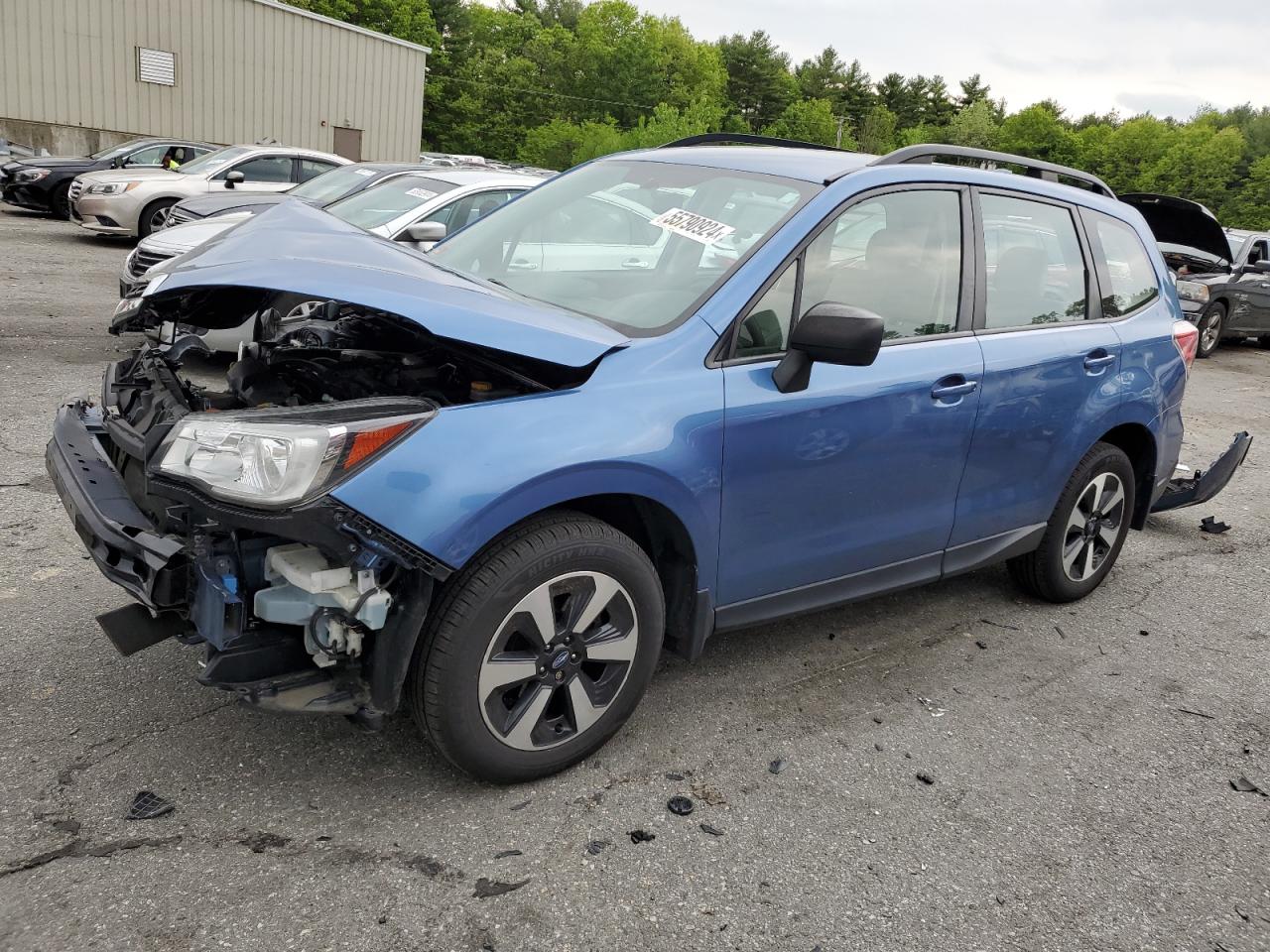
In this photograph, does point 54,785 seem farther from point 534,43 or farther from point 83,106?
point 534,43

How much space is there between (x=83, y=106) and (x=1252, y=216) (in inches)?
2718

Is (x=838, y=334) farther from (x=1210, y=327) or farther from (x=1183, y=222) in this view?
(x=1210, y=327)

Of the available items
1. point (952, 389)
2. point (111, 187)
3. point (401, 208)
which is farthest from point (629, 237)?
point (111, 187)

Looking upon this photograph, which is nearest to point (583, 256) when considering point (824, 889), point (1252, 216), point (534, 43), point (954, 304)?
point (954, 304)

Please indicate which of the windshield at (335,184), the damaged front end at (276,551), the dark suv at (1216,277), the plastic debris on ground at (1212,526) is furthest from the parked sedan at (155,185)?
the damaged front end at (276,551)

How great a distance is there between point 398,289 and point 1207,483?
4.53 metres

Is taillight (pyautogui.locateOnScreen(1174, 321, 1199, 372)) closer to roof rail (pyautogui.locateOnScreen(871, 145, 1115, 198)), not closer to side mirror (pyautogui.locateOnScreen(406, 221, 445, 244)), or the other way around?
roof rail (pyautogui.locateOnScreen(871, 145, 1115, 198))

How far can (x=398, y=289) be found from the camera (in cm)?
277

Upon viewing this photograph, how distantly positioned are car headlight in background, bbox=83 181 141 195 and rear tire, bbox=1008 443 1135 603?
44.0 feet

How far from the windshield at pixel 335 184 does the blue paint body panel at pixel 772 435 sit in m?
6.61

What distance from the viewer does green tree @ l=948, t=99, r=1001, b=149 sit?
84.3 m

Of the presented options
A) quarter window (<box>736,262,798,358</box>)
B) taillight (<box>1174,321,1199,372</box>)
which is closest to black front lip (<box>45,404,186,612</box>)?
quarter window (<box>736,262,798,358</box>)

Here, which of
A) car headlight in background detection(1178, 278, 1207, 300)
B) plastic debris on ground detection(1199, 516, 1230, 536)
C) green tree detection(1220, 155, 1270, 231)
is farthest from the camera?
green tree detection(1220, 155, 1270, 231)

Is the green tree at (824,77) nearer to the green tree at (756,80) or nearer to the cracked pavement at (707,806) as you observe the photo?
the green tree at (756,80)
